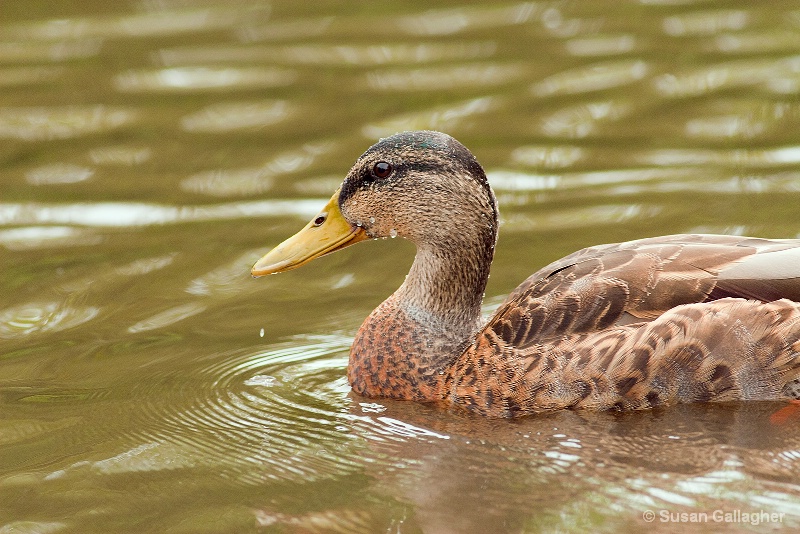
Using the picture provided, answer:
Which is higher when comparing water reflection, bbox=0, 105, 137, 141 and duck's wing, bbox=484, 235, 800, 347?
water reflection, bbox=0, 105, 137, 141

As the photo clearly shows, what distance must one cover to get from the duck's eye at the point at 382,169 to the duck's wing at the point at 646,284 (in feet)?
3.57

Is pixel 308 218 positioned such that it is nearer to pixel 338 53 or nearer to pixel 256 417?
pixel 256 417

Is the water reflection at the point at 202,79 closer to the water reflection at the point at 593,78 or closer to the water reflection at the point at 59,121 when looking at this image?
the water reflection at the point at 59,121

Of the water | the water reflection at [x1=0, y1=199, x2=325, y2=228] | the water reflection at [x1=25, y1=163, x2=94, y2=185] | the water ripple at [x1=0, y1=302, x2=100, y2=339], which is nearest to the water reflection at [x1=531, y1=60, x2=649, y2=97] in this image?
the water

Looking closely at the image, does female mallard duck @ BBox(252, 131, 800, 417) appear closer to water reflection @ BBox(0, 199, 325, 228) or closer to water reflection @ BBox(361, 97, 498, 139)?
water reflection @ BBox(0, 199, 325, 228)

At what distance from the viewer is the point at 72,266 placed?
31.6ft

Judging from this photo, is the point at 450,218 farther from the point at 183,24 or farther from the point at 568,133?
the point at 183,24

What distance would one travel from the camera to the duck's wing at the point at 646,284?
23.1 feet

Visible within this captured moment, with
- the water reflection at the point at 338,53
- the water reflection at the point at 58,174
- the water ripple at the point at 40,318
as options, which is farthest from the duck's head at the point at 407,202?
the water reflection at the point at 338,53

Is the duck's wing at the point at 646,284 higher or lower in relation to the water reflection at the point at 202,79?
lower

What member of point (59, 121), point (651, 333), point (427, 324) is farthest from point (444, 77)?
point (651, 333)

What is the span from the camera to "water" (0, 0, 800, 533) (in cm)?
632

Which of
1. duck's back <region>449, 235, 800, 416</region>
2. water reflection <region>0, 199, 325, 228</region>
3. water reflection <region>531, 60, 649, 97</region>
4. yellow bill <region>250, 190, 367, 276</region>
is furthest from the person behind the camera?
water reflection <region>531, 60, 649, 97</region>

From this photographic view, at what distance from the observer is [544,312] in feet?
A: 23.8
